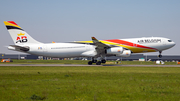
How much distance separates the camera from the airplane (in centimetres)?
4450

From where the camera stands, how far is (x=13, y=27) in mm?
43906

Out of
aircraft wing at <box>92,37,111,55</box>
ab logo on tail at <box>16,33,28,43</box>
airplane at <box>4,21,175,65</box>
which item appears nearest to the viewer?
aircraft wing at <box>92,37,111,55</box>

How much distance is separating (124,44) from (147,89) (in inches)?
1269

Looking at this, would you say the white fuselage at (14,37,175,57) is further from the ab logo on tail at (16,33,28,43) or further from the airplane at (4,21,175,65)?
the ab logo on tail at (16,33,28,43)

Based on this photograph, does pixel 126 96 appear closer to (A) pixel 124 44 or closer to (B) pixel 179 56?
(A) pixel 124 44

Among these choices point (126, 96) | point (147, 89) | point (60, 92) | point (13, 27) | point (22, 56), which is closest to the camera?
point (126, 96)

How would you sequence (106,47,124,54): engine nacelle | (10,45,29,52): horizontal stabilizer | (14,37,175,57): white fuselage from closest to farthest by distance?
(10,45,29,52): horizontal stabilizer, (106,47,124,54): engine nacelle, (14,37,175,57): white fuselage

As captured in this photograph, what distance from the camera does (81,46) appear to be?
45.9m

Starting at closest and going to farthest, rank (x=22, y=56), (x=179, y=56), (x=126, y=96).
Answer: (x=126, y=96) < (x=179, y=56) < (x=22, y=56)

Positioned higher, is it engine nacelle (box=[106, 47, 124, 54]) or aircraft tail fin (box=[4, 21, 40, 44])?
aircraft tail fin (box=[4, 21, 40, 44])

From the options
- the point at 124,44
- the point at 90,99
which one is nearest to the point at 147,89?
the point at 90,99

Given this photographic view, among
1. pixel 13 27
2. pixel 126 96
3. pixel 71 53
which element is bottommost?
pixel 126 96

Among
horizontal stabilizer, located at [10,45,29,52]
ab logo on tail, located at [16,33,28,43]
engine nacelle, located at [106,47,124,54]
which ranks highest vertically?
ab logo on tail, located at [16,33,28,43]

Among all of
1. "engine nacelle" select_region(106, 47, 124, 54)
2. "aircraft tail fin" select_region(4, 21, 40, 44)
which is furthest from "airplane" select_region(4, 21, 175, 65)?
"engine nacelle" select_region(106, 47, 124, 54)
